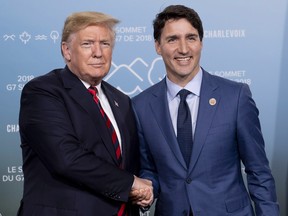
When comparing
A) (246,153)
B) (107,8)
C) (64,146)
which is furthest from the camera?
(107,8)

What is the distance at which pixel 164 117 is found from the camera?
2826 mm

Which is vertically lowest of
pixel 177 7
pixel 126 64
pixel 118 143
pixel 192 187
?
pixel 192 187

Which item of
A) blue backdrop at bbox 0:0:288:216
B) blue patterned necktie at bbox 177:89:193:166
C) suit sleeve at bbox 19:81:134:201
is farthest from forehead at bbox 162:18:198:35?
blue backdrop at bbox 0:0:288:216

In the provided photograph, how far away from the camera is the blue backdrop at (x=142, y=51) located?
3.98 meters

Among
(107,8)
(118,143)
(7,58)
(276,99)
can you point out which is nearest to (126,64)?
(107,8)

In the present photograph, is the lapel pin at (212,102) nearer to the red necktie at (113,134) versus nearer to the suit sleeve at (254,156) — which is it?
the suit sleeve at (254,156)

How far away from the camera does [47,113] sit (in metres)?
2.62

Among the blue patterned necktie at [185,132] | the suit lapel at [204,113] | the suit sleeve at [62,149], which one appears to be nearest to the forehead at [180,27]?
the suit lapel at [204,113]

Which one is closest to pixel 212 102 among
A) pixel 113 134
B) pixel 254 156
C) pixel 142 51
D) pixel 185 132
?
pixel 185 132

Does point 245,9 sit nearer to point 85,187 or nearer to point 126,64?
point 126,64

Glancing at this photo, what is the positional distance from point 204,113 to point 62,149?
2.28 ft

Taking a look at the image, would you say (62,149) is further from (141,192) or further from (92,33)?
(92,33)

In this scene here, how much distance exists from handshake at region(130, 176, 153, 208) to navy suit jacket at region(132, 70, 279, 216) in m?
0.11

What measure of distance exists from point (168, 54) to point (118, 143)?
51 centimetres
